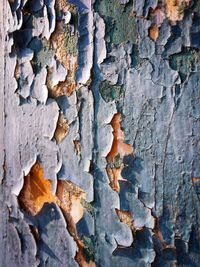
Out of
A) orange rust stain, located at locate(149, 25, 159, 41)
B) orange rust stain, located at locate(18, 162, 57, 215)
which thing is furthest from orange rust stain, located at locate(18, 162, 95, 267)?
orange rust stain, located at locate(149, 25, 159, 41)

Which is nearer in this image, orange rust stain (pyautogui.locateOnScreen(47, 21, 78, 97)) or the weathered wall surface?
the weathered wall surface

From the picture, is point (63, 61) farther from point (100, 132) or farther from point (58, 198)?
point (58, 198)

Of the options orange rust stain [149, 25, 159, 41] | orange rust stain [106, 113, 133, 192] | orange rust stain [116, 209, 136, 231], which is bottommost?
orange rust stain [116, 209, 136, 231]

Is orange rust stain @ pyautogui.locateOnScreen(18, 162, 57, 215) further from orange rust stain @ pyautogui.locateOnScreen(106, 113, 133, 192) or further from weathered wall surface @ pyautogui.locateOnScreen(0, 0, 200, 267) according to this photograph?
orange rust stain @ pyautogui.locateOnScreen(106, 113, 133, 192)

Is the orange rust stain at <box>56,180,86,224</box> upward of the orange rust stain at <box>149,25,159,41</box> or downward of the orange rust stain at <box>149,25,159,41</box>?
downward

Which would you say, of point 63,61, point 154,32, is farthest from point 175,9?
point 63,61

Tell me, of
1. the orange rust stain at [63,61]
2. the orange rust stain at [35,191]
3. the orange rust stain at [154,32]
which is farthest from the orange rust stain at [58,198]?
the orange rust stain at [154,32]

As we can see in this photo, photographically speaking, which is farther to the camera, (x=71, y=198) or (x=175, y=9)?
(x=71, y=198)
